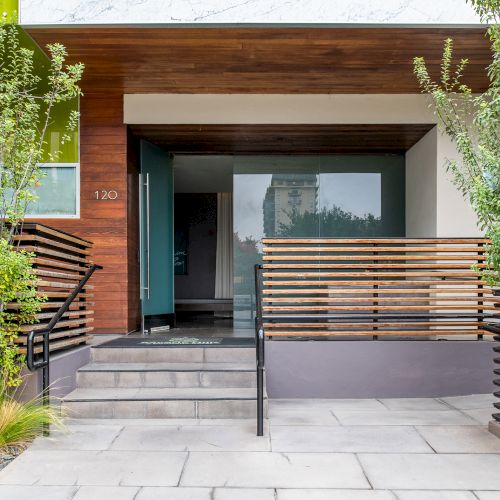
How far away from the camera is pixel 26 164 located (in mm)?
4105

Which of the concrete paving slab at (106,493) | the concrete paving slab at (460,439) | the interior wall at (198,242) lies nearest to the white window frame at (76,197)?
the concrete paving slab at (106,493)

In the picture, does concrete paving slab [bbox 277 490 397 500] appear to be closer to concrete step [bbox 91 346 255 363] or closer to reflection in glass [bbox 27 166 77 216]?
concrete step [bbox 91 346 255 363]

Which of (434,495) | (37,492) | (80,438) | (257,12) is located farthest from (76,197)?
(434,495)

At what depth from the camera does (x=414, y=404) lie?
484 cm

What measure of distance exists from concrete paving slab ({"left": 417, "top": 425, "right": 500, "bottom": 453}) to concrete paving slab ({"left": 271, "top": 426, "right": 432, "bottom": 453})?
90mm

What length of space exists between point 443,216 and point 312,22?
9.92 feet

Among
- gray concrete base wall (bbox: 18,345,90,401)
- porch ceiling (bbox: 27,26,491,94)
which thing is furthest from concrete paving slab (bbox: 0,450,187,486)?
porch ceiling (bbox: 27,26,491,94)

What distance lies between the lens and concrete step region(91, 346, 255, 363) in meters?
5.04

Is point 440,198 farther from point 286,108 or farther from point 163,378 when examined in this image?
point 163,378

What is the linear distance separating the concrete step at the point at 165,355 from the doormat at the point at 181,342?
10cm

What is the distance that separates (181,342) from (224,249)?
230 inches

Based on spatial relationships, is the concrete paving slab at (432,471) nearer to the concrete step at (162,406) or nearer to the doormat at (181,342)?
the concrete step at (162,406)

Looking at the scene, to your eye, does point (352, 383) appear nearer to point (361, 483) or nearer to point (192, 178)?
point (361, 483)

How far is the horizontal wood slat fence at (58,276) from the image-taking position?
13.2 ft
